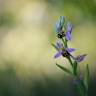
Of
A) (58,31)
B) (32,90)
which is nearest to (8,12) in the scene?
(32,90)

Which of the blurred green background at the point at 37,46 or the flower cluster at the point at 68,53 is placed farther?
the blurred green background at the point at 37,46

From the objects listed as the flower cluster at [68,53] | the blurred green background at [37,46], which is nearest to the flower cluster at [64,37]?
the flower cluster at [68,53]

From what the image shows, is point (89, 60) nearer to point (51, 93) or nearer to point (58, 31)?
point (51, 93)

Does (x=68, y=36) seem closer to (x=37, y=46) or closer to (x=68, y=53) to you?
(x=68, y=53)

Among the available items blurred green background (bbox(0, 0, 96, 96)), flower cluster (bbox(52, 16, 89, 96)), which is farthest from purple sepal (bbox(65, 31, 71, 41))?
blurred green background (bbox(0, 0, 96, 96))

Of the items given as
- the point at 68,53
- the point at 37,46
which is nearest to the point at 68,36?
the point at 68,53

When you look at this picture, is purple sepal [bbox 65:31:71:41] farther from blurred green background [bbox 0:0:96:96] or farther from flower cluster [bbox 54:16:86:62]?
blurred green background [bbox 0:0:96:96]

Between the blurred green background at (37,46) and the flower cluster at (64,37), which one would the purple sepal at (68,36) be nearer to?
the flower cluster at (64,37)

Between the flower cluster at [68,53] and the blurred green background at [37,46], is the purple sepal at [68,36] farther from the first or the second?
the blurred green background at [37,46]
